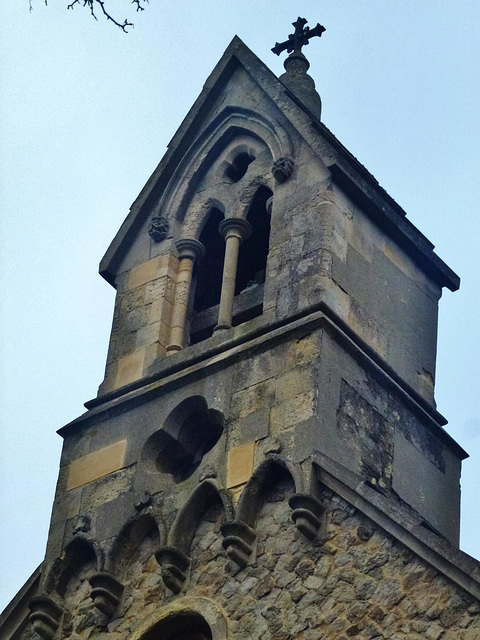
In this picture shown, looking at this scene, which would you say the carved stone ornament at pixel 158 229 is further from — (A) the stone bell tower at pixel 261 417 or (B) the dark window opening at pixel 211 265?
(B) the dark window opening at pixel 211 265

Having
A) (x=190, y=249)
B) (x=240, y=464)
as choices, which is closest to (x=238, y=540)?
(x=240, y=464)

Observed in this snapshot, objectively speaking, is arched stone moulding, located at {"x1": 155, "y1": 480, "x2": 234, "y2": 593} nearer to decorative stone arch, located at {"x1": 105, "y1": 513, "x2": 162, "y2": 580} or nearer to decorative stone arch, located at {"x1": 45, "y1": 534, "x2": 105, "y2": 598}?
decorative stone arch, located at {"x1": 105, "y1": 513, "x2": 162, "y2": 580}

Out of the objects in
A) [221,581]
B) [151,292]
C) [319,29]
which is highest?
[319,29]

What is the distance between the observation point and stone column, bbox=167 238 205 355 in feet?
60.2

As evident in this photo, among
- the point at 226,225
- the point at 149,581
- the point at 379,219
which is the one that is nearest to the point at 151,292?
the point at 226,225

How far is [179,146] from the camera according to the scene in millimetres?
19922

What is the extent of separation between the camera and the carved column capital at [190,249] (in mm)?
19047

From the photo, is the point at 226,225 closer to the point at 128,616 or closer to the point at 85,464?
the point at 85,464

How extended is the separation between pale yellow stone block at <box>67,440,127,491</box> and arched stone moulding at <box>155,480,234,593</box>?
3.83 feet

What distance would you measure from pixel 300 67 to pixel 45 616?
7.07 meters

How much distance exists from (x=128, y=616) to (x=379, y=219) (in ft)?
15.4

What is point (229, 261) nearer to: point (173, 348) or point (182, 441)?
point (173, 348)

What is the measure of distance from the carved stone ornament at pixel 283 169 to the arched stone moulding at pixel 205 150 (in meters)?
0.76

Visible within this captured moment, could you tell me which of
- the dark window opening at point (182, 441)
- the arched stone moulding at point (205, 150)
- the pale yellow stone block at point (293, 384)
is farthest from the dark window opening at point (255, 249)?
the pale yellow stone block at point (293, 384)
